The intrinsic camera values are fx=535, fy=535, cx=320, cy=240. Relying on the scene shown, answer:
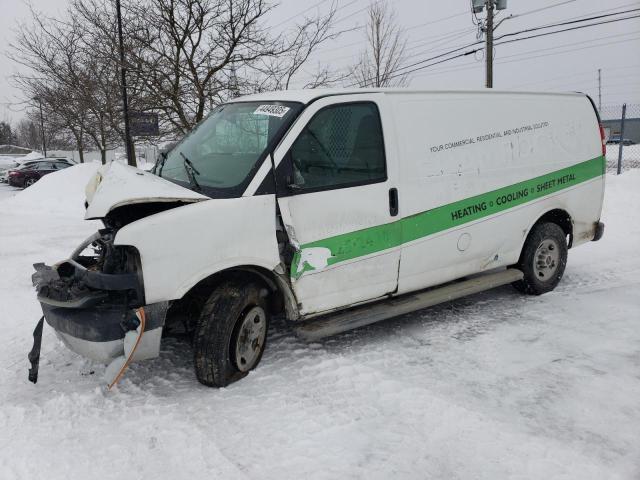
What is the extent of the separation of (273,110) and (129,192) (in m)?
1.33

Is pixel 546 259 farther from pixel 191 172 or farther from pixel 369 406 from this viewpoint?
pixel 191 172

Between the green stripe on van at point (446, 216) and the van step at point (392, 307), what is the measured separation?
1.58 ft

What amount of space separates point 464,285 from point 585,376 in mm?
1435

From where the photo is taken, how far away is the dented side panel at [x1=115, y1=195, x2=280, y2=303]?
10.9ft

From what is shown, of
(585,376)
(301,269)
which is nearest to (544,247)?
(585,376)

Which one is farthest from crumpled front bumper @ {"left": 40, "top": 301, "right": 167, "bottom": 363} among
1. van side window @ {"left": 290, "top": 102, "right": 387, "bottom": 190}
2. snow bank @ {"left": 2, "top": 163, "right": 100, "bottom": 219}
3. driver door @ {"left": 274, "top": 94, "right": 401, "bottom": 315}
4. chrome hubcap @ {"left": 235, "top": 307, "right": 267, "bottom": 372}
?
snow bank @ {"left": 2, "top": 163, "right": 100, "bottom": 219}

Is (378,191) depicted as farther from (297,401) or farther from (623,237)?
(623,237)

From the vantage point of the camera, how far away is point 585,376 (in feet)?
13.0

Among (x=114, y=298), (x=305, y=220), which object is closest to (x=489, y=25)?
(x=305, y=220)

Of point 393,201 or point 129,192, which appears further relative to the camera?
point 393,201

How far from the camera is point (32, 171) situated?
84.9 ft

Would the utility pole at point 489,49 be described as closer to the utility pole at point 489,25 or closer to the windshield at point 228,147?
the utility pole at point 489,25

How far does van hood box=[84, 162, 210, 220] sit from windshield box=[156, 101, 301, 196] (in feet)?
0.77

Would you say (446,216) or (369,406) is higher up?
(446,216)
